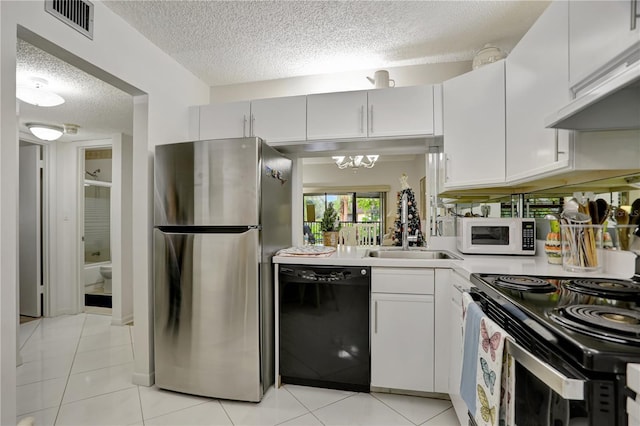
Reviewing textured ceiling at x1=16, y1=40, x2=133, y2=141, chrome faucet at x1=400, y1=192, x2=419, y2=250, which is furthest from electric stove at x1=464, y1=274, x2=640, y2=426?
textured ceiling at x1=16, y1=40, x2=133, y2=141

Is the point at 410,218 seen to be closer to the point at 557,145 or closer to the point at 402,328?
the point at 402,328

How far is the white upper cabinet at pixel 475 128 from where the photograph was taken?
1.88 meters

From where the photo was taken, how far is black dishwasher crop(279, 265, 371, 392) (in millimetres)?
2016

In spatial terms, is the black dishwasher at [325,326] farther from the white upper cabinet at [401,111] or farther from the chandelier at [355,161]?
the chandelier at [355,161]

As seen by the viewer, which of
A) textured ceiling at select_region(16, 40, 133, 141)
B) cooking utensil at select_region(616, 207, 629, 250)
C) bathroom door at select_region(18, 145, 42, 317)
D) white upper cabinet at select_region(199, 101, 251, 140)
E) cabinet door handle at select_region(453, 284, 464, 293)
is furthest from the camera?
bathroom door at select_region(18, 145, 42, 317)

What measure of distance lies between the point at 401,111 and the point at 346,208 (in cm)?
108

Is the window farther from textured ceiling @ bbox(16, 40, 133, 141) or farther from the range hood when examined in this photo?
textured ceiling @ bbox(16, 40, 133, 141)

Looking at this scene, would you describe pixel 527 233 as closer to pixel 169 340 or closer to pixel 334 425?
pixel 334 425

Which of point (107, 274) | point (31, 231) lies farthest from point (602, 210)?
point (107, 274)

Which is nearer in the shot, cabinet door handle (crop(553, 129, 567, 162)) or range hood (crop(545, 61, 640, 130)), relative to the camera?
range hood (crop(545, 61, 640, 130))

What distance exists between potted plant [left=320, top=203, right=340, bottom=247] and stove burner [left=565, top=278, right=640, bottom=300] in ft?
5.75

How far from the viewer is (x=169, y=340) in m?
2.10

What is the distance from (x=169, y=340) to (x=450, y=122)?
7.93ft

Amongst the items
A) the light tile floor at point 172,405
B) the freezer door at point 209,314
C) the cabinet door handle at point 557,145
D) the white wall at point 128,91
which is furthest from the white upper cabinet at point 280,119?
the light tile floor at point 172,405
